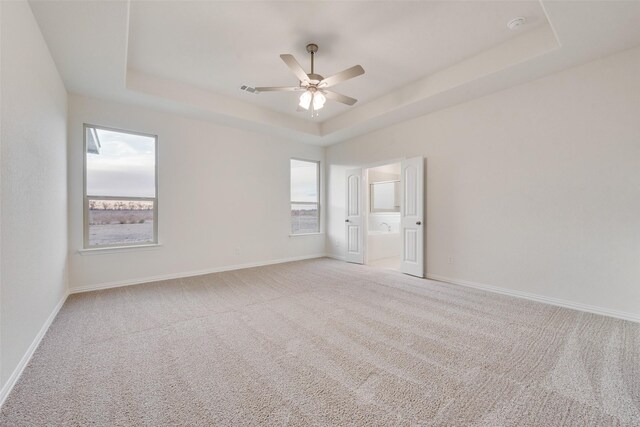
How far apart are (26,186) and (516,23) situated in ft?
15.1

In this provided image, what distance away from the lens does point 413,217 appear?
15.3 feet

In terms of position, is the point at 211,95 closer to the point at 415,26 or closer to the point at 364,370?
the point at 415,26

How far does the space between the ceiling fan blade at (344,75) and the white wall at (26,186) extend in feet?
8.10

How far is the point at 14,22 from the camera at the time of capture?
1.89 m

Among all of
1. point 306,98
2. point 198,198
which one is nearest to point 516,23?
point 306,98

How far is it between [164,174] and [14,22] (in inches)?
105

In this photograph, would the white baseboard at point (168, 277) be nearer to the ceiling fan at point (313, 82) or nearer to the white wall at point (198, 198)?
the white wall at point (198, 198)

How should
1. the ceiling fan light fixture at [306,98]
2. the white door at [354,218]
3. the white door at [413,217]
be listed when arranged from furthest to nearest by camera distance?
the white door at [354,218] < the white door at [413,217] < the ceiling fan light fixture at [306,98]

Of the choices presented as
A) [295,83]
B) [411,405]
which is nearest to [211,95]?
[295,83]

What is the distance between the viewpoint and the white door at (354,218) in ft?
19.0

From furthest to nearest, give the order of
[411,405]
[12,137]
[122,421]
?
1. [12,137]
2. [411,405]
3. [122,421]

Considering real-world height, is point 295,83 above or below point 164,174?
above

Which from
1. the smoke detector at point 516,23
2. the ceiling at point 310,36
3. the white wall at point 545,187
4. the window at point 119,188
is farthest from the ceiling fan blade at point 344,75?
the window at point 119,188

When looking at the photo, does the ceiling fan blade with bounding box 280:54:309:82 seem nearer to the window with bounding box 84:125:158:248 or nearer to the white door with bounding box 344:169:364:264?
the window with bounding box 84:125:158:248
